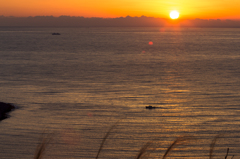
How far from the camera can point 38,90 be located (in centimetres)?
4603

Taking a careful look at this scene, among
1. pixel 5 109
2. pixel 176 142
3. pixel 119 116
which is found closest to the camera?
pixel 176 142

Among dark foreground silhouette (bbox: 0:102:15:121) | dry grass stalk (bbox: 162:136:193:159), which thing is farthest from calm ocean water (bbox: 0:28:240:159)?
dry grass stalk (bbox: 162:136:193:159)

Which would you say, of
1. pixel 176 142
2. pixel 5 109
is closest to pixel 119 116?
pixel 5 109

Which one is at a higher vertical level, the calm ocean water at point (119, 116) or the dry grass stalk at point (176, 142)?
the dry grass stalk at point (176, 142)

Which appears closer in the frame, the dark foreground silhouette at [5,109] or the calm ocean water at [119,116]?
the calm ocean water at [119,116]

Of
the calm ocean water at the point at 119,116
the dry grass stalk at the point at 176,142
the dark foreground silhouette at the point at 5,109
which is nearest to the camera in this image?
the dry grass stalk at the point at 176,142

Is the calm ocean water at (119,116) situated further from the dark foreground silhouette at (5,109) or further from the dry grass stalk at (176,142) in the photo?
the dry grass stalk at (176,142)

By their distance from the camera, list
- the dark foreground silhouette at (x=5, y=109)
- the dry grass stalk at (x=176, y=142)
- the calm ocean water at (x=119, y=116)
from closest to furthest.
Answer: the dry grass stalk at (x=176, y=142), the calm ocean water at (x=119, y=116), the dark foreground silhouette at (x=5, y=109)

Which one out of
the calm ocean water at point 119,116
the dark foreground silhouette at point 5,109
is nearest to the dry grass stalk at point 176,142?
the calm ocean water at point 119,116

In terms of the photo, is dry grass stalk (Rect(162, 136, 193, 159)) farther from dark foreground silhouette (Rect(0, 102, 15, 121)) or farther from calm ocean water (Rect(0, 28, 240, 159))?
dark foreground silhouette (Rect(0, 102, 15, 121))

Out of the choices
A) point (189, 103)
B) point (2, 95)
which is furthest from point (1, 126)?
point (189, 103)

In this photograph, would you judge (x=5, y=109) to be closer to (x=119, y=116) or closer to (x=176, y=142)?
(x=119, y=116)

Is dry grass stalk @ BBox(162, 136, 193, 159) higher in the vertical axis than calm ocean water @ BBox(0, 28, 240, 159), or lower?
higher

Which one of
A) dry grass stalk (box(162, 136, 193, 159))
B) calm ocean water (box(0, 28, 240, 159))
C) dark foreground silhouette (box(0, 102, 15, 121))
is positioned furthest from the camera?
dark foreground silhouette (box(0, 102, 15, 121))
